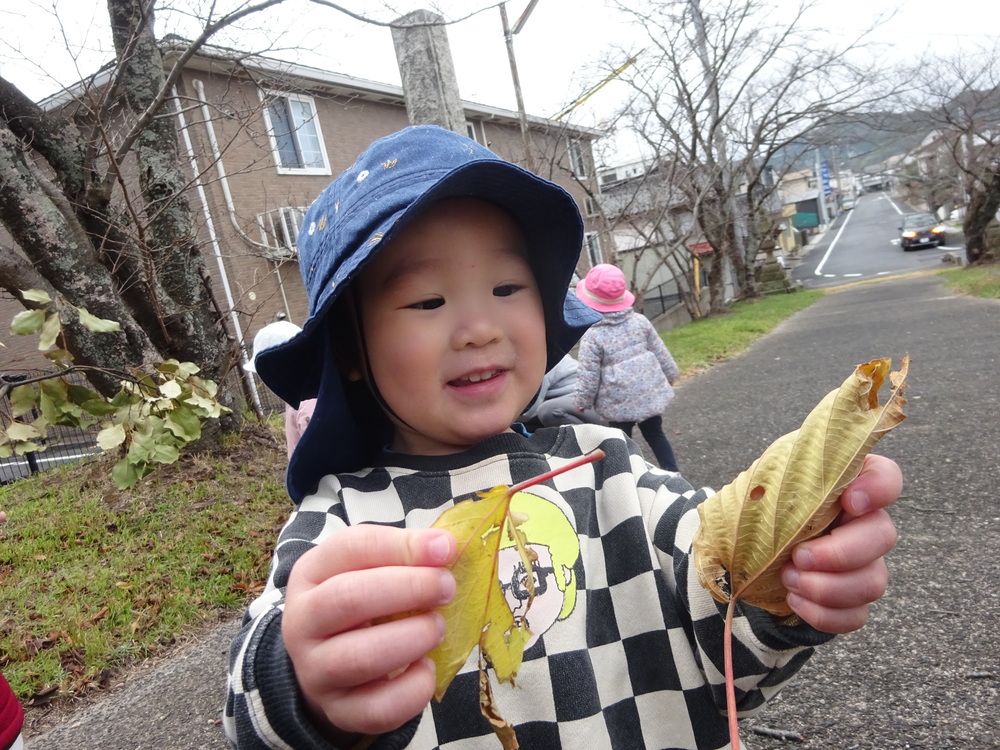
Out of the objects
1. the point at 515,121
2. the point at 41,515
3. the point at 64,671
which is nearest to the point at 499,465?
the point at 64,671

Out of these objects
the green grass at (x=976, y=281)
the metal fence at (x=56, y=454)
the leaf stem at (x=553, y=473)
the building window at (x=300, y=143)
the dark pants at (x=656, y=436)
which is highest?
the building window at (x=300, y=143)

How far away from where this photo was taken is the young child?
1.10 m

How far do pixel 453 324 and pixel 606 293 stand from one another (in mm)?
3749

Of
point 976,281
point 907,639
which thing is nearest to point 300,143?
point 907,639

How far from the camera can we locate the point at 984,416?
562 centimetres

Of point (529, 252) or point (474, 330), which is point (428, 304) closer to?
point (474, 330)

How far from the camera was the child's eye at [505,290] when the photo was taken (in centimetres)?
121

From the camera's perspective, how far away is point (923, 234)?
33.4 metres

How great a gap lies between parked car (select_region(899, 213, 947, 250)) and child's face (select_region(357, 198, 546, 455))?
38867 millimetres

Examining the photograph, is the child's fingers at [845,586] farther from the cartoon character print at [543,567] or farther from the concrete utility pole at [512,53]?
the concrete utility pole at [512,53]

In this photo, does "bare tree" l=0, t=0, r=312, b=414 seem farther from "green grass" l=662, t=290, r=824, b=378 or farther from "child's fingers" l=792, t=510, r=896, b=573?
"green grass" l=662, t=290, r=824, b=378

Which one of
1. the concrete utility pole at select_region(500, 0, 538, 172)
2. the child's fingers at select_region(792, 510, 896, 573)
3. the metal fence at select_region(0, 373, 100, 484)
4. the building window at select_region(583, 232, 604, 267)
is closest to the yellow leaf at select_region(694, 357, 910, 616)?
the child's fingers at select_region(792, 510, 896, 573)

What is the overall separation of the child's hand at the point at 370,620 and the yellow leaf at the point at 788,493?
1.32 ft

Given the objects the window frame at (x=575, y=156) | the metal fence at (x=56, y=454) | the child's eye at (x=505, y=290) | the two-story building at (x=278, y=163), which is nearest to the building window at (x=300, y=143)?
the two-story building at (x=278, y=163)
